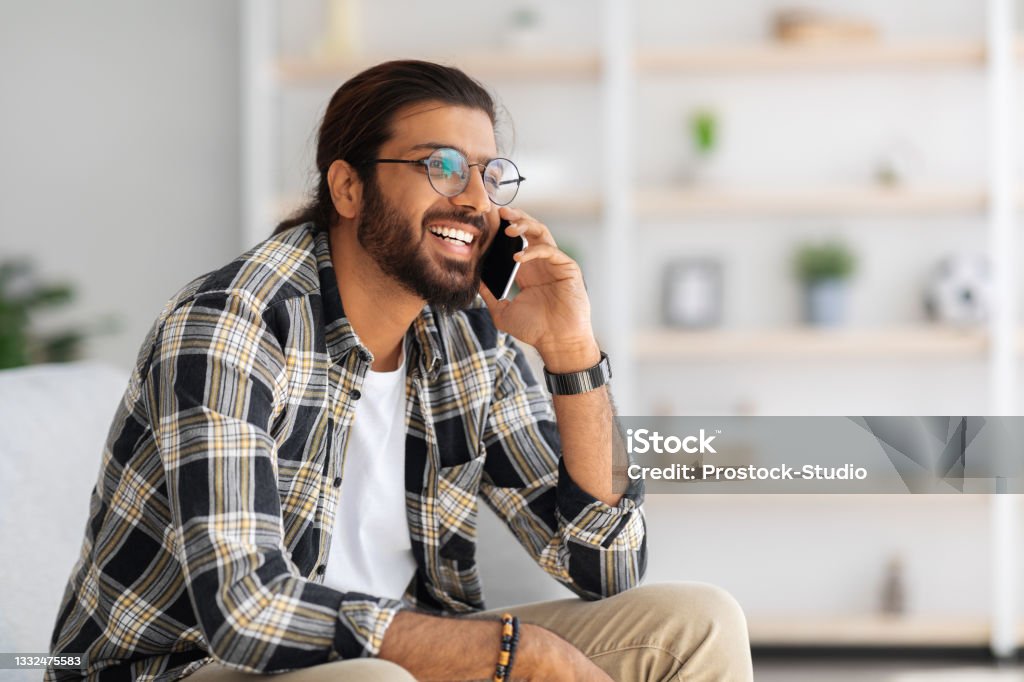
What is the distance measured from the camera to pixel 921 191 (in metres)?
3.19

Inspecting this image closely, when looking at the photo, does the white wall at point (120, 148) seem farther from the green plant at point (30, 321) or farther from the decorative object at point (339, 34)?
the decorative object at point (339, 34)

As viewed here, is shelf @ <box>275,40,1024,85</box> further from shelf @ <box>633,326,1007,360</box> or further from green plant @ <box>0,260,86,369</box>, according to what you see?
green plant @ <box>0,260,86,369</box>

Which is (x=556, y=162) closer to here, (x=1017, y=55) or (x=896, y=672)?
(x=1017, y=55)

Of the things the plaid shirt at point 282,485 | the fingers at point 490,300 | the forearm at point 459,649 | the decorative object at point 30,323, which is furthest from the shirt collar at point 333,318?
the decorative object at point 30,323

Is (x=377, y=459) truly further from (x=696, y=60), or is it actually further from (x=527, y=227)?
(x=696, y=60)

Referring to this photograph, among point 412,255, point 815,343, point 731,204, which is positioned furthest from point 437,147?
point 815,343

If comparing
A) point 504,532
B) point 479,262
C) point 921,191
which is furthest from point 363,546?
point 921,191

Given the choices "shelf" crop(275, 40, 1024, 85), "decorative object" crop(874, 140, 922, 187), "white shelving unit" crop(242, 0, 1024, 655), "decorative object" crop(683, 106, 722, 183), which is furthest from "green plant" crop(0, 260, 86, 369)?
"decorative object" crop(874, 140, 922, 187)

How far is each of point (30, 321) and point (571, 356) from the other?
7.88 feet

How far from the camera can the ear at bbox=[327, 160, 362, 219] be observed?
153 centimetres

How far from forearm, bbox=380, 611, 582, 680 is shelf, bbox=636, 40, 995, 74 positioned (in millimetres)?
2425

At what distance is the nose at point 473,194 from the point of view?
Result: 1473mm

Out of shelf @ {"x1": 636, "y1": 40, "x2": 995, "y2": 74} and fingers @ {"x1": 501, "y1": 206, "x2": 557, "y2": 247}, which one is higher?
shelf @ {"x1": 636, "y1": 40, "x2": 995, "y2": 74}

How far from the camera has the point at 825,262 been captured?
3234mm
